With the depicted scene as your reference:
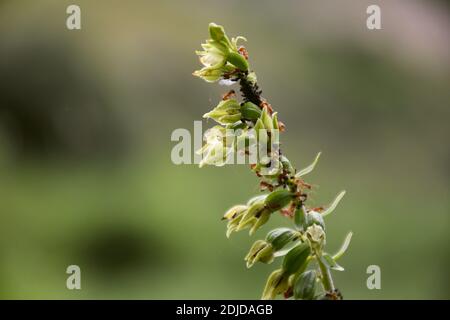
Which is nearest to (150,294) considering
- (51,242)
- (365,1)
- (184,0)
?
(51,242)

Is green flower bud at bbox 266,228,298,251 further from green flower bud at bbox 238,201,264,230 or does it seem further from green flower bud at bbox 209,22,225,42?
green flower bud at bbox 209,22,225,42

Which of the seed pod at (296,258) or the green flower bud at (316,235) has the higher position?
the green flower bud at (316,235)

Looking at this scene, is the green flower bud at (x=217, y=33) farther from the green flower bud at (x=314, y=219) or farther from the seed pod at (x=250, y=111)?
the green flower bud at (x=314, y=219)

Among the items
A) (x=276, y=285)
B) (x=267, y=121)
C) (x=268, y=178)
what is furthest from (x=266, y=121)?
(x=276, y=285)

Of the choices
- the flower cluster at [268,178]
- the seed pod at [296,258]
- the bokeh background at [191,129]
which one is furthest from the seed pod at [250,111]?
the bokeh background at [191,129]

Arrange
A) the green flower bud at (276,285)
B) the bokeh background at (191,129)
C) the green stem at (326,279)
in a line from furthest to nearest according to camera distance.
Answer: the bokeh background at (191,129) < the green flower bud at (276,285) < the green stem at (326,279)

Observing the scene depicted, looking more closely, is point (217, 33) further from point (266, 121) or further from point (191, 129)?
point (191, 129)

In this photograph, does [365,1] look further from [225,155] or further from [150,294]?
[225,155]
